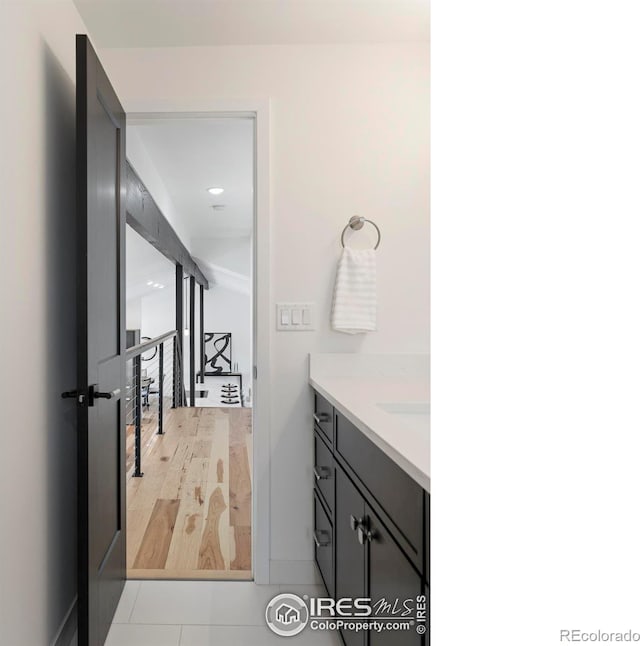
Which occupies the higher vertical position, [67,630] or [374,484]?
[374,484]

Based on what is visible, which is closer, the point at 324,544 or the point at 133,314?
the point at 324,544

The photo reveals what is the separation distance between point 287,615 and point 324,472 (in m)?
0.57

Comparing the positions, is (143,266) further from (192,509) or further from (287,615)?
(287,615)

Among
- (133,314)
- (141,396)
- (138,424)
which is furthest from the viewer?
(133,314)

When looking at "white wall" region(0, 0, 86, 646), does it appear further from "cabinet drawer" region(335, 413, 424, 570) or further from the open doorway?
"cabinet drawer" region(335, 413, 424, 570)

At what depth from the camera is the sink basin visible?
58.6 inches

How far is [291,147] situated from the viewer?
6.85 ft

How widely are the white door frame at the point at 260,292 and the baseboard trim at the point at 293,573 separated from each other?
0.10ft

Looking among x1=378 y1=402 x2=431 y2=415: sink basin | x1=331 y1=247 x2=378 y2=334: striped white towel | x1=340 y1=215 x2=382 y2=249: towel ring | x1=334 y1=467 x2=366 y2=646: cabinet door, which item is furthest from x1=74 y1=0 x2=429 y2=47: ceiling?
x1=334 y1=467 x2=366 y2=646: cabinet door

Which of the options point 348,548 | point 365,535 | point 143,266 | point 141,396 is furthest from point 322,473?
point 143,266

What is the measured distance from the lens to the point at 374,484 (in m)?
1.17

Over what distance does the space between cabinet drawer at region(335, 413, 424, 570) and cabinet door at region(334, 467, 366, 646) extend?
91 millimetres
